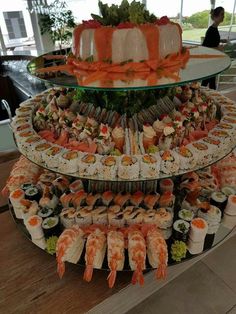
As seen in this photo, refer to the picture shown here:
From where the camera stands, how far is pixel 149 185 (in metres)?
1.33

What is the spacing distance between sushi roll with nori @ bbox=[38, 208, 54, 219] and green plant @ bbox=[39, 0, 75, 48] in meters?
4.82

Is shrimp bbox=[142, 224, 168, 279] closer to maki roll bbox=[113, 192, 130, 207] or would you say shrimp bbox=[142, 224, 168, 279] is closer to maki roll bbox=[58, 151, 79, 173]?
maki roll bbox=[113, 192, 130, 207]

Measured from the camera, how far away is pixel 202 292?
1.69m

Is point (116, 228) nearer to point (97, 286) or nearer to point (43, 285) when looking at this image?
point (97, 286)

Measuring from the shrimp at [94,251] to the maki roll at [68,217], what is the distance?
4.4 inches

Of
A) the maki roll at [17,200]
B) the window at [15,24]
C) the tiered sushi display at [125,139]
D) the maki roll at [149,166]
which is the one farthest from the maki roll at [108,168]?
the window at [15,24]

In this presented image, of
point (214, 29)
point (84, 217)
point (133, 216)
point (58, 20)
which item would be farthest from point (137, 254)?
point (58, 20)

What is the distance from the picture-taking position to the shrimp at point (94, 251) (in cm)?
100

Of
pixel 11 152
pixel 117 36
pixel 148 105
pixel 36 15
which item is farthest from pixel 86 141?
pixel 36 15

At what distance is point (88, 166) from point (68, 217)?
267 millimetres

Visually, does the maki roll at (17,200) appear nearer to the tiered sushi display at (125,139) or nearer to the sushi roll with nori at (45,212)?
the sushi roll with nori at (45,212)

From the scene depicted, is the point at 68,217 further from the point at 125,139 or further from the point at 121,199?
the point at 125,139

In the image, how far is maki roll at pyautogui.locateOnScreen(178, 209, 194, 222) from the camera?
1.13 meters

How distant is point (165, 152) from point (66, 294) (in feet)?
2.20
